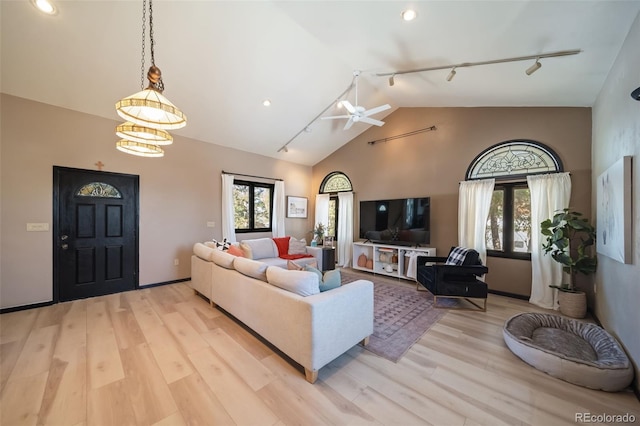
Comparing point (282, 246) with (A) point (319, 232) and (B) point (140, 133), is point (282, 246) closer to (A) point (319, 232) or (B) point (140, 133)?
(A) point (319, 232)

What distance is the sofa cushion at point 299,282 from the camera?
2.14 meters

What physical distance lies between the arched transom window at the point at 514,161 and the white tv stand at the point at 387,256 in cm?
175

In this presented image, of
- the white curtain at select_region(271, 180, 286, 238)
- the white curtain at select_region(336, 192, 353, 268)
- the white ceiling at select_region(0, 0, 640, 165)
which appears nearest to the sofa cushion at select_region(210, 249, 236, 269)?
the white ceiling at select_region(0, 0, 640, 165)

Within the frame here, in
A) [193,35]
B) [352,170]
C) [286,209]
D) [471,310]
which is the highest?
[193,35]

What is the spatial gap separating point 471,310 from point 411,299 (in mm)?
838

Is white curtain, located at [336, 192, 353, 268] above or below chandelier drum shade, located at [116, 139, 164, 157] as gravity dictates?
below

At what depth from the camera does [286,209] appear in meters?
6.68

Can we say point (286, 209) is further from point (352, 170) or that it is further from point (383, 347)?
point (383, 347)

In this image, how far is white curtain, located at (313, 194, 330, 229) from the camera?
688 centimetres

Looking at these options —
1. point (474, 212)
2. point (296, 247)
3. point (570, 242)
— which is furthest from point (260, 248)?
point (570, 242)

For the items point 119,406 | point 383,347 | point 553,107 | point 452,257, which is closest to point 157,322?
point 119,406

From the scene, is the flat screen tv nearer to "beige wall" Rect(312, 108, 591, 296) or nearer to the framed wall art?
"beige wall" Rect(312, 108, 591, 296)

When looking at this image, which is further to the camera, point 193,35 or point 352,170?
point 352,170

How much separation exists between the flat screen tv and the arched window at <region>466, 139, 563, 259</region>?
3.58 ft
